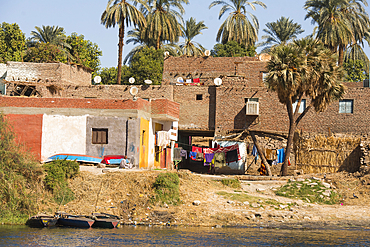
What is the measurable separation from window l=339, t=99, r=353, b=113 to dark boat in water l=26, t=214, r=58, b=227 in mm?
25658

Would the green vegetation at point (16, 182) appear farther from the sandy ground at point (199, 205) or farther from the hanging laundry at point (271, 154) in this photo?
the hanging laundry at point (271, 154)

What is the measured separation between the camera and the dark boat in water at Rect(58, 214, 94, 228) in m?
21.7

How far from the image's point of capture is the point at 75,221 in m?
21.8

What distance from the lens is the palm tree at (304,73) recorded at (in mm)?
31078

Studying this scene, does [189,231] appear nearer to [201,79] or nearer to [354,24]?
[201,79]

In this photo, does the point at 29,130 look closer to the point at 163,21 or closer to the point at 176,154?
the point at 176,154

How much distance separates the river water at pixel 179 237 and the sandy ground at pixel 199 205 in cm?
118

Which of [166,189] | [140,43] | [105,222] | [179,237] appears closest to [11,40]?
[140,43]

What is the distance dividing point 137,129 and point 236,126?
12.1 metres

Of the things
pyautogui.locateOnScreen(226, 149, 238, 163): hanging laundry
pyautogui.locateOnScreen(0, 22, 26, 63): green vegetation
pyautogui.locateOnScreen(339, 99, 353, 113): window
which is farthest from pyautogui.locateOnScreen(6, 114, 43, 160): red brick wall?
pyautogui.locateOnScreen(0, 22, 26, 63): green vegetation

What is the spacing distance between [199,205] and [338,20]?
2776cm

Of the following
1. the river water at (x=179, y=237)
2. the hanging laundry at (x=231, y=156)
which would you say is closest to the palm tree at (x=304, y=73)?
the hanging laundry at (x=231, y=156)

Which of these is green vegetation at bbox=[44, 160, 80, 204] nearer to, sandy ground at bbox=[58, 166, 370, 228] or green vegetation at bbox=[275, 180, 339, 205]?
sandy ground at bbox=[58, 166, 370, 228]

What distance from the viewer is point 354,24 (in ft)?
153
